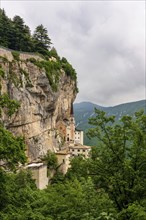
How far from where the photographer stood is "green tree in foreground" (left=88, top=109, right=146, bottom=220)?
1628 centimetres

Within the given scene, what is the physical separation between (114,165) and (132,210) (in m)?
4.69

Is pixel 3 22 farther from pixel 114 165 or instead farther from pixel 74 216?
pixel 74 216

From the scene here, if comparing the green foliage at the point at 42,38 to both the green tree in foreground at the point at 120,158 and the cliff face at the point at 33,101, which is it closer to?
the cliff face at the point at 33,101

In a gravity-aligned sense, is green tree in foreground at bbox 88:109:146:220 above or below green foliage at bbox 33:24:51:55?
below

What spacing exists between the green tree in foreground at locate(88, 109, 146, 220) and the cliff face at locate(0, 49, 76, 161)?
1190 inches

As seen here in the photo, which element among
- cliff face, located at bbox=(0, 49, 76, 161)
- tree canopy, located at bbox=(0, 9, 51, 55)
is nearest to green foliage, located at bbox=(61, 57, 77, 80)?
cliff face, located at bbox=(0, 49, 76, 161)

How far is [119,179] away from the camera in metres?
16.3

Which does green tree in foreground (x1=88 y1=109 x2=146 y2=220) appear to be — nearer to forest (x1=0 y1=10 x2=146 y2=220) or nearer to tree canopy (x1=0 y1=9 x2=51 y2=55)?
forest (x1=0 y1=10 x2=146 y2=220)

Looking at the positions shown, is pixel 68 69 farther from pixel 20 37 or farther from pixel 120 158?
pixel 120 158

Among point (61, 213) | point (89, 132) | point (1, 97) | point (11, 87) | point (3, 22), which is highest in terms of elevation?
point (3, 22)

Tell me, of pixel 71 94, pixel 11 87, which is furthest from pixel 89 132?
pixel 71 94

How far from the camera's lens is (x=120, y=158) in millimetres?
17562

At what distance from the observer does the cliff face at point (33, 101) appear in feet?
165

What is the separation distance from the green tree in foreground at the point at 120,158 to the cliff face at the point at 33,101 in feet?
99.2
